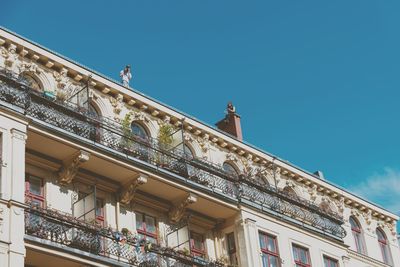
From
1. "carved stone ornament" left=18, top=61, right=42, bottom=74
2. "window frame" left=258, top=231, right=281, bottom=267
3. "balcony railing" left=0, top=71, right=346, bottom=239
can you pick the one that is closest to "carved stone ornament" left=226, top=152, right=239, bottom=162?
"balcony railing" left=0, top=71, right=346, bottom=239

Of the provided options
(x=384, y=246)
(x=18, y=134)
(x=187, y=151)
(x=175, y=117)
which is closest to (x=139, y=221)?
(x=187, y=151)

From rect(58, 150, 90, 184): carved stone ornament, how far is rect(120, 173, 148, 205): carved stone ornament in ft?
7.44

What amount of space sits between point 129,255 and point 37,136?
502 centimetres

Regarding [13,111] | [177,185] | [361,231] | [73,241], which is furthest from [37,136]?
[361,231]

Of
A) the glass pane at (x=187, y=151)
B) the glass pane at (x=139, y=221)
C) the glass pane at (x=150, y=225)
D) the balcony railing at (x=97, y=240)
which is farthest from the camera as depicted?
the glass pane at (x=187, y=151)

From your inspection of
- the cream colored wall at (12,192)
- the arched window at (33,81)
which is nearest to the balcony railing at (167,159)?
the cream colored wall at (12,192)

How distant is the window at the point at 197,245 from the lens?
33.3 meters

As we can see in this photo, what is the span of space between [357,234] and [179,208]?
1364 cm

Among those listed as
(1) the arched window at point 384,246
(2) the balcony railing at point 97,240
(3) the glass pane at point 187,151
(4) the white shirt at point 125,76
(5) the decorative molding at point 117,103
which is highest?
(4) the white shirt at point 125,76

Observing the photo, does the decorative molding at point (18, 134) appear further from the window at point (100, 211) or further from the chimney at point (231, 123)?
the chimney at point (231, 123)

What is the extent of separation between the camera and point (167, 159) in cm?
3262

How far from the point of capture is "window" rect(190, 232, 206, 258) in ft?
109

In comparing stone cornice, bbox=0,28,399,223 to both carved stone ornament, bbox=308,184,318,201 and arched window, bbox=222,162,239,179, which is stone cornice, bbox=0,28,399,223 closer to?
carved stone ornament, bbox=308,184,318,201

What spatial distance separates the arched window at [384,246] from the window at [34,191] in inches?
848
